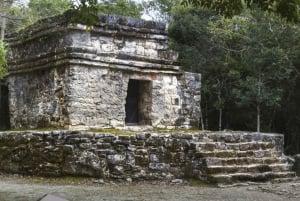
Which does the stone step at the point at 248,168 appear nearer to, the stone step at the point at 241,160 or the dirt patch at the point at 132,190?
the stone step at the point at 241,160

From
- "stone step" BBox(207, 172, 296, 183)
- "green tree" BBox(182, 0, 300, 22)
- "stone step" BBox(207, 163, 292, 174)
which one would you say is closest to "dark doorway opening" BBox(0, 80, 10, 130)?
"stone step" BBox(207, 163, 292, 174)

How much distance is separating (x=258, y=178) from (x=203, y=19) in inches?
477

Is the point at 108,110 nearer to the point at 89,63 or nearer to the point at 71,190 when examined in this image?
the point at 89,63

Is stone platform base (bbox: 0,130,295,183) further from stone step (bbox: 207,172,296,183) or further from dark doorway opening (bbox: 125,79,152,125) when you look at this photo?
dark doorway opening (bbox: 125,79,152,125)

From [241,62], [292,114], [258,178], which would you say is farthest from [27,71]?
[292,114]

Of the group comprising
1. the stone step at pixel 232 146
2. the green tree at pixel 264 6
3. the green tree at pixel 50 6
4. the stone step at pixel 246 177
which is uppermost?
the green tree at pixel 50 6

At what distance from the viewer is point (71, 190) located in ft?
23.3

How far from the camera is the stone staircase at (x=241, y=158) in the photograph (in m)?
8.25

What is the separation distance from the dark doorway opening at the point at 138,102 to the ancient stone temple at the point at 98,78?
24mm

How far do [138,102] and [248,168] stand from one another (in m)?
3.86

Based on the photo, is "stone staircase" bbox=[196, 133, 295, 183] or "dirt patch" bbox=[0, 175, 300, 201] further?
"stone staircase" bbox=[196, 133, 295, 183]

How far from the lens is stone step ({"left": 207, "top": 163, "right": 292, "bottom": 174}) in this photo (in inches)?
324

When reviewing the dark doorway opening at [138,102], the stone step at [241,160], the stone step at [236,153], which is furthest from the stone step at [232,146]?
the dark doorway opening at [138,102]

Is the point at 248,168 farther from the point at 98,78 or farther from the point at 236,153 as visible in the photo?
the point at 98,78
